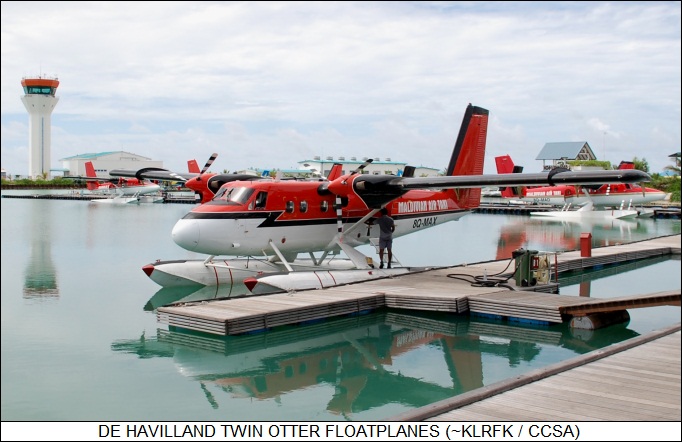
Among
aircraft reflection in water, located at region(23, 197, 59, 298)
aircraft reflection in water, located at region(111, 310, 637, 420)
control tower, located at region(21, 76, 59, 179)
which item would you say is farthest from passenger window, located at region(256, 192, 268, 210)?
control tower, located at region(21, 76, 59, 179)

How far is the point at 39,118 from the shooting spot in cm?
10569

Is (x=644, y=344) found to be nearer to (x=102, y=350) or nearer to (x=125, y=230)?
(x=102, y=350)

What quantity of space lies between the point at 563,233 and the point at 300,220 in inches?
1102

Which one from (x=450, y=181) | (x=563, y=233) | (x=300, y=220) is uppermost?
(x=450, y=181)

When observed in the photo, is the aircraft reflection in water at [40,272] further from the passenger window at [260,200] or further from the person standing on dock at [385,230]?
the person standing on dock at [385,230]

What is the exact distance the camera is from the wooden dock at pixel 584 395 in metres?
6.65

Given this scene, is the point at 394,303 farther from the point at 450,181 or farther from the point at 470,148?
the point at 470,148

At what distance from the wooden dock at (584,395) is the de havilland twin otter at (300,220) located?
6247 millimetres

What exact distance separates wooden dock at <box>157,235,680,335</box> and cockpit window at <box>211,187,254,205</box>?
2640 millimetres

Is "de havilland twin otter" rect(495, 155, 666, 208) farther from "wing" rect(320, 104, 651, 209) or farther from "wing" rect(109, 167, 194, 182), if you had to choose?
"wing" rect(109, 167, 194, 182)

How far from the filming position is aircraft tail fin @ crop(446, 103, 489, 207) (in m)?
20.5

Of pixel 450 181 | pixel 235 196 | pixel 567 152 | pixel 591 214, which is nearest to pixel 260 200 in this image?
pixel 235 196

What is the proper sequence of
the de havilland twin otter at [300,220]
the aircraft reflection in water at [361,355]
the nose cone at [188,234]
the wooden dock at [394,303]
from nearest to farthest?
the aircraft reflection in water at [361,355], the wooden dock at [394,303], the nose cone at [188,234], the de havilland twin otter at [300,220]

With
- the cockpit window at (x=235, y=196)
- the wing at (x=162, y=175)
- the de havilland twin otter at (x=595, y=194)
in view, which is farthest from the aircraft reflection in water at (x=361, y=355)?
the de havilland twin otter at (x=595, y=194)
